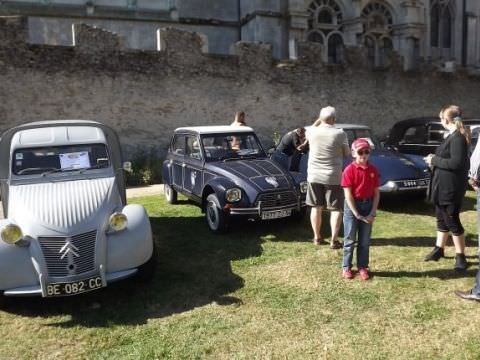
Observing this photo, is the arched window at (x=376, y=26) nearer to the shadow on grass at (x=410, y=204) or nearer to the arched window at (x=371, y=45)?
the arched window at (x=371, y=45)

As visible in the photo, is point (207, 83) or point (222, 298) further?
point (207, 83)

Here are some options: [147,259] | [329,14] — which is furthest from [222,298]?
[329,14]

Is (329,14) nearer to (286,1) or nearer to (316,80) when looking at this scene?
(286,1)

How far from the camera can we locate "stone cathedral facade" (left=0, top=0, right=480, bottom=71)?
17.1 metres

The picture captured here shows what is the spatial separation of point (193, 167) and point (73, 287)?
382 centimetres

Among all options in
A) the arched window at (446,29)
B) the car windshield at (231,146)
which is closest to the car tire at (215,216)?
the car windshield at (231,146)

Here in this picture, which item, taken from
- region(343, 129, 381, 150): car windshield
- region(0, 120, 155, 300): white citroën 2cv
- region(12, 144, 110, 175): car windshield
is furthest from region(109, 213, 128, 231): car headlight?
region(343, 129, 381, 150): car windshield

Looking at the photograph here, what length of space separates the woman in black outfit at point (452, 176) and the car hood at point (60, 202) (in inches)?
150

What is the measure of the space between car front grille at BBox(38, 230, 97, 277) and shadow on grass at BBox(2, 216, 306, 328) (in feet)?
1.55

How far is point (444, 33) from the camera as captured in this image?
23859 millimetres

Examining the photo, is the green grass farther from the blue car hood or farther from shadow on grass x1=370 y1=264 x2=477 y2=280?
the blue car hood

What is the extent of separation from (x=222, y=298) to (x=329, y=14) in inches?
723

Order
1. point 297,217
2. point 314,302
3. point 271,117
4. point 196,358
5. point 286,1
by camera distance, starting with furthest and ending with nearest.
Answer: point 286,1 < point 271,117 < point 297,217 < point 314,302 < point 196,358

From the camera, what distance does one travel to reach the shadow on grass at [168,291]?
171 inches
